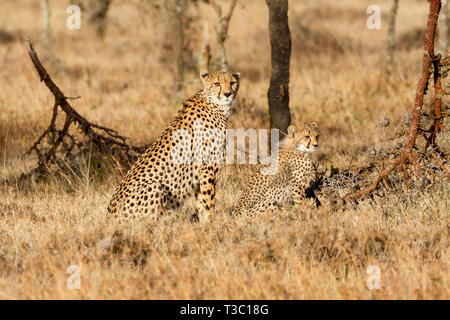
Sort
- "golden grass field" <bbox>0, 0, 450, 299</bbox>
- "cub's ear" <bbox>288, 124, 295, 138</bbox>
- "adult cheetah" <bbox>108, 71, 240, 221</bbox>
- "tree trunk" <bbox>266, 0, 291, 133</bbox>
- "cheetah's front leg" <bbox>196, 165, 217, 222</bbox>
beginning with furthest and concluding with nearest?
1. "tree trunk" <bbox>266, 0, 291, 133</bbox>
2. "cub's ear" <bbox>288, 124, 295, 138</bbox>
3. "cheetah's front leg" <bbox>196, 165, 217, 222</bbox>
4. "adult cheetah" <bbox>108, 71, 240, 221</bbox>
5. "golden grass field" <bbox>0, 0, 450, 299</bbox>

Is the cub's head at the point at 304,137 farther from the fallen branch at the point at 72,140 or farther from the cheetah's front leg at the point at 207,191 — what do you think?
the fallen branch at the point at 72,140

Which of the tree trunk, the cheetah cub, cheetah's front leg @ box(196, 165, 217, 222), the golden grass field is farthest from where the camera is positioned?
the tree trunk

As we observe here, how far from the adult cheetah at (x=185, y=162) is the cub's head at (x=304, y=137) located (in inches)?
24.7

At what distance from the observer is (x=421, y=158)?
5.18m

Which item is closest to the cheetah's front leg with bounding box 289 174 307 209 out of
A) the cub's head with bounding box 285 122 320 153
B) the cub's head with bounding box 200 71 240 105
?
the cub's head with bounding box 285 122 320 153

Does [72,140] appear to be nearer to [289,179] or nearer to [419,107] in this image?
[289,179]

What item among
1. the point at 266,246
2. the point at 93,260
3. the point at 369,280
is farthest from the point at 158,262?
the point at 369,280

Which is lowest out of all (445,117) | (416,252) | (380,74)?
(416,252)

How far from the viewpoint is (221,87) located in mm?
4773

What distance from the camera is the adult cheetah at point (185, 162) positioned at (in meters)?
4.41

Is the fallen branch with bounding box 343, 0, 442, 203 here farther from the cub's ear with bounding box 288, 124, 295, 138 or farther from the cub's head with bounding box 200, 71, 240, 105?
the cub's head with bounding box 200, 71, 240, 105

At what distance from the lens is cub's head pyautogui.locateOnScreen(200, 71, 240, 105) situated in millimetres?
4766
